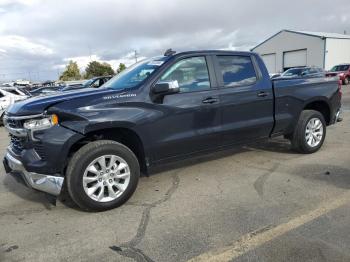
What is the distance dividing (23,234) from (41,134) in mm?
1054

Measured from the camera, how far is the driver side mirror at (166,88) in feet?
15.4

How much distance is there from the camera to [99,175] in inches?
175

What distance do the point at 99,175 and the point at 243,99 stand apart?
7.88 feet

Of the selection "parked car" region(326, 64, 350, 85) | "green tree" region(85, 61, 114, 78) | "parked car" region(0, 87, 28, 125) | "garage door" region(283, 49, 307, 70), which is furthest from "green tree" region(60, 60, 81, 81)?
"parked car" region(0, 87, 28, 125)

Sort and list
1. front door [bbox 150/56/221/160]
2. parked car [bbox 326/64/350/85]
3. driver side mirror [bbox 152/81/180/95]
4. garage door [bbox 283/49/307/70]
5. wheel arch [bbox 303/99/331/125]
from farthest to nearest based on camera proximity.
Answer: garage door [bbox 283/49/307/70] → parked car [bbox 326/64/350/85] → wheel arch [bbox 303/99/331/125] → front door [bbox 150/56/221/160] → driver side mirror [bbox 152/81/180/95]

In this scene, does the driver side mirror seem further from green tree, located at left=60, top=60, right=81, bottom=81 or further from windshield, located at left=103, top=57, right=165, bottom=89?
green tree, located at left=60, top=60, right=81, bottom=81

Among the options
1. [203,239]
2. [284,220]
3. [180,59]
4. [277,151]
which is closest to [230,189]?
[284,220]

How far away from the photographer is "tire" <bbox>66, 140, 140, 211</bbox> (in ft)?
14.1

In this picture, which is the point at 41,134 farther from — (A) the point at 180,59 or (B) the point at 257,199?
(B) the point at 257,199

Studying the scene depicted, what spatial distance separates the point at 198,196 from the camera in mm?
4867

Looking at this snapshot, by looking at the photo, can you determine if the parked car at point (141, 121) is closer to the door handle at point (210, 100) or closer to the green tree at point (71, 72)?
the door handle at point (210, 100)

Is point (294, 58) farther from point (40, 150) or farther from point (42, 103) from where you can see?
point (40, 150)

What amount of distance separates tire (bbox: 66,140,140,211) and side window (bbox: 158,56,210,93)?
111 cm

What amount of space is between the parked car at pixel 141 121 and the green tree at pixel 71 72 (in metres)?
80.0
